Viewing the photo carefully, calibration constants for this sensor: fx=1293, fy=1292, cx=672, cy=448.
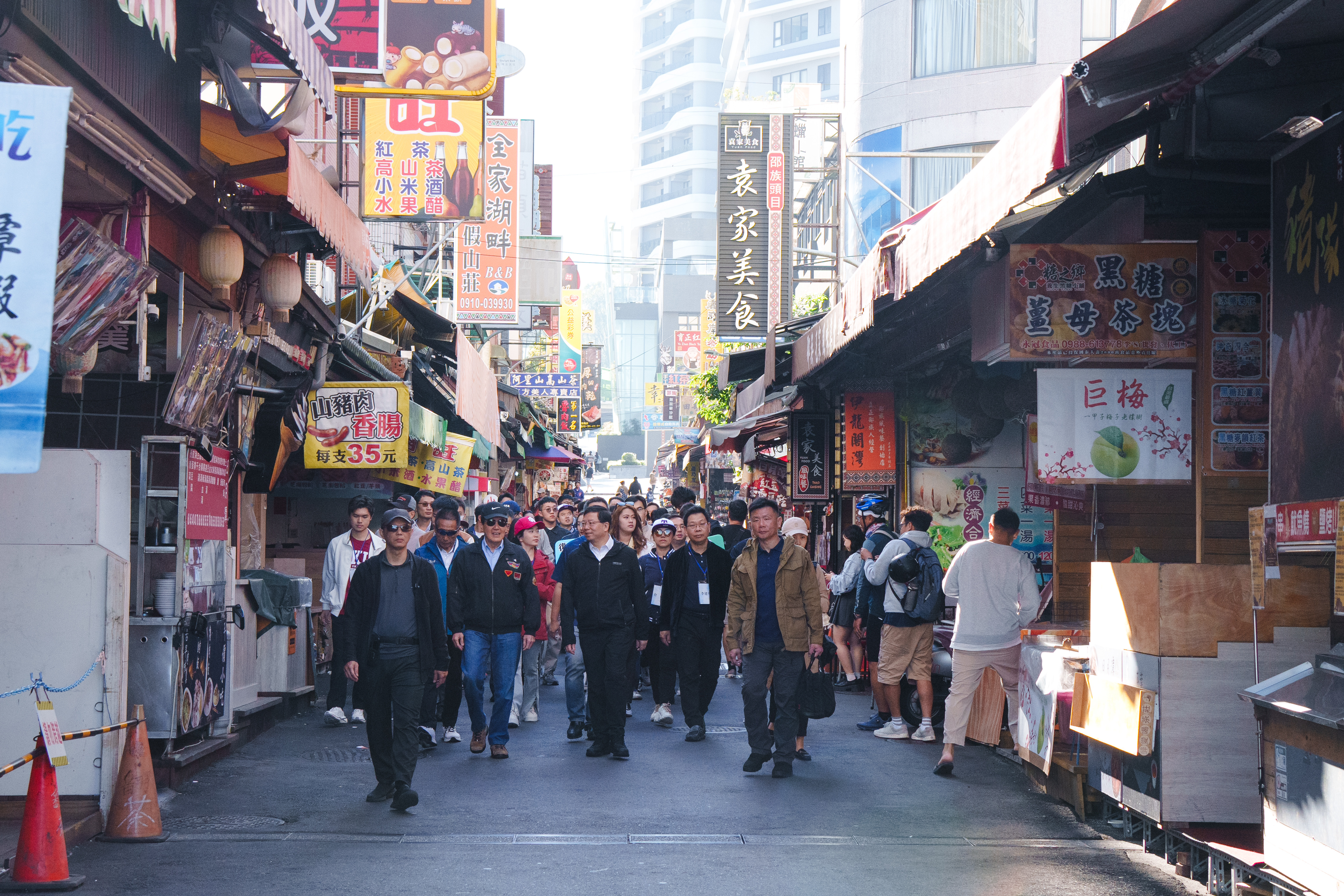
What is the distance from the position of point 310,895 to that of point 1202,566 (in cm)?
454

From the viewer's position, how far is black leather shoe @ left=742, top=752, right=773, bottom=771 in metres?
9.34

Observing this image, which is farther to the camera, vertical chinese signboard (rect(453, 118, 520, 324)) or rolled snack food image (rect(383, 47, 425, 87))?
vertical chinese signboard (rect(453, 118, 520, 324))

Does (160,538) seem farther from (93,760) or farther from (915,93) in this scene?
(915,93)

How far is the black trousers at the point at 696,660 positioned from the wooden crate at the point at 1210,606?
5306mm

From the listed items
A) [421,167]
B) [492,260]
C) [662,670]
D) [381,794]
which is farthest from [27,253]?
[492,260]

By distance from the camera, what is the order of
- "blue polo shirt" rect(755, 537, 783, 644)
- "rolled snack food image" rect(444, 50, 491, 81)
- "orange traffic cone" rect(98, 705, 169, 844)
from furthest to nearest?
"rolled snack food image" rect(444, 50, 491, 81)
"blue polo shirt" rect(755, 537, 783, 644)
"orange traffic cone" rect(98, 705, 169, 844)

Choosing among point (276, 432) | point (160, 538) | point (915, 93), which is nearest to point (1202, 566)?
point (160, 538)

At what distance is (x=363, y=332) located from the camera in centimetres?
1670

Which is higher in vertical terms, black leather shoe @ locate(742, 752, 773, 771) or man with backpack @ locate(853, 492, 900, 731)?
man with backpack @ locate(853, 492, 900, 731)

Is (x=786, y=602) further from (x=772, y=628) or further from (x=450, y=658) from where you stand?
(x=450, y=658)

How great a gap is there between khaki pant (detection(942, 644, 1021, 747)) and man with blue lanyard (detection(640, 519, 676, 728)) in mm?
3084

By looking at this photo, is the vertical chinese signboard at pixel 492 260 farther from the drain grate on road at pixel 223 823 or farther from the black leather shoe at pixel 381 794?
the drain grate on road at pixel 223 823

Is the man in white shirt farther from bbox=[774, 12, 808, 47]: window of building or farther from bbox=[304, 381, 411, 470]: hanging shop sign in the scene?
bbox=[774, 12, 808, 47]: window of building

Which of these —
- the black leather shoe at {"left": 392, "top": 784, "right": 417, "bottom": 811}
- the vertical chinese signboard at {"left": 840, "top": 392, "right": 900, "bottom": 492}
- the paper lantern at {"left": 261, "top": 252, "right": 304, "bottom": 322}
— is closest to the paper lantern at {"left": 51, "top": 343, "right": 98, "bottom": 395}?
the black leather shoe at {"left": 392, "top": 784, "right": 417, "bottom": 811}
